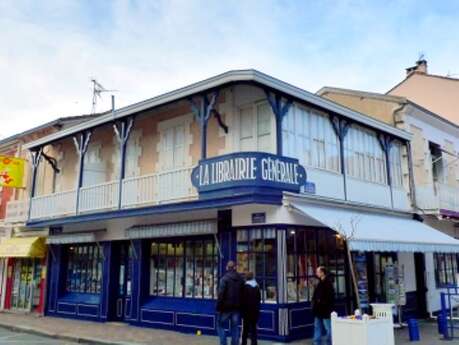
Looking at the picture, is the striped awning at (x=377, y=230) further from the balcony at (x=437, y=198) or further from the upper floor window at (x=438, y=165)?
the upper floor window at (x=438, y=165)

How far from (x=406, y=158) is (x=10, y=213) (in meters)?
14.5

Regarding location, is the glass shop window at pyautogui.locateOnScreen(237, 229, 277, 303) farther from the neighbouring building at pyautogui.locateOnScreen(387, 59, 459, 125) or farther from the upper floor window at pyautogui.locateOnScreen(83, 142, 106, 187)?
the neighbouring building at pyautogui.locateOnScreen(387, 59, 459, 125)

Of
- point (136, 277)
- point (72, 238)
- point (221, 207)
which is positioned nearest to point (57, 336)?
point (136, 277)

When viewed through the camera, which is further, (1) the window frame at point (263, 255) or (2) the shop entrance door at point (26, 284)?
(2) the shop entrance door at point (26, 284)

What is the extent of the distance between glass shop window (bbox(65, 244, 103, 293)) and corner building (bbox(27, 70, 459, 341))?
0.16 feet

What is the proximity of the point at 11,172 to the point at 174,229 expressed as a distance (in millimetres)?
8984

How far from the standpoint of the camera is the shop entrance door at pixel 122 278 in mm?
14040

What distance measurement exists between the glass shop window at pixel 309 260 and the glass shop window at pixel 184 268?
7.03 ft

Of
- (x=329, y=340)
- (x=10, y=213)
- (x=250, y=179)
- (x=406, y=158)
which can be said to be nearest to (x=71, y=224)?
(x=10, y=213)

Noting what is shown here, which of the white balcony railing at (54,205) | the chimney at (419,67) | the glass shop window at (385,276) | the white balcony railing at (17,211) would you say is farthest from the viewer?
the chimney at (419,67)

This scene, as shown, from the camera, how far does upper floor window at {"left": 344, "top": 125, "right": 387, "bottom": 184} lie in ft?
45.1

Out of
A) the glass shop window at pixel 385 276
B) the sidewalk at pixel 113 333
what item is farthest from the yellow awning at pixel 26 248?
the glass shop window at pixel 385 276

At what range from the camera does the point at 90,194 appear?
46.3 feet

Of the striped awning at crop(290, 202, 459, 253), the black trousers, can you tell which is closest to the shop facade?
the black trousers
